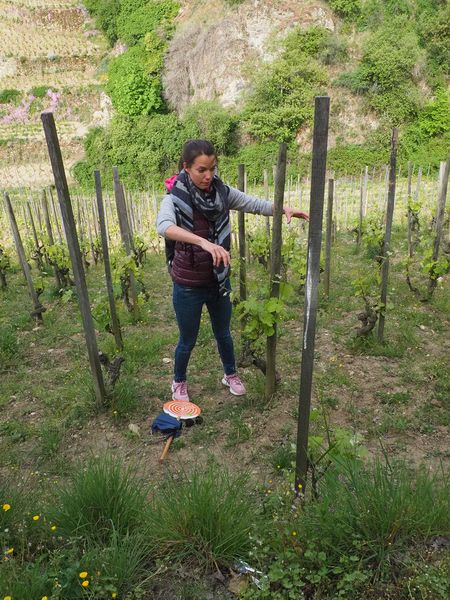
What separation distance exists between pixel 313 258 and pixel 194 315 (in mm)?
1347

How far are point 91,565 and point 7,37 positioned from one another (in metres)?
41.7

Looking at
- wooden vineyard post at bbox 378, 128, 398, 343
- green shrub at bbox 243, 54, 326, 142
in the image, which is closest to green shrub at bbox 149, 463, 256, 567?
wooden vineyard post at bbox 378, 128, 398, 343

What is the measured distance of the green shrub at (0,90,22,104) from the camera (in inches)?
1188

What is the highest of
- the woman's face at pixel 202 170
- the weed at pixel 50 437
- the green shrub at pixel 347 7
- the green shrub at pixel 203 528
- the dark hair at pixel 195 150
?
the green shrub at pixel 347 7

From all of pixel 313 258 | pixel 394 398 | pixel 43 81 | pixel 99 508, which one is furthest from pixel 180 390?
pixel 43 81

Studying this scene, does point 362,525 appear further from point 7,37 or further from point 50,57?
point 7,37

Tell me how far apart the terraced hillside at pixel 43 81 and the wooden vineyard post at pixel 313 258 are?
1143 inches

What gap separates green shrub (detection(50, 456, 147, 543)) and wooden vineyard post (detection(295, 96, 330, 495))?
738 mm

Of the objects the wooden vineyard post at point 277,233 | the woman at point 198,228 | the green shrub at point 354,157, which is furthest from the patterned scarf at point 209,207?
the green shrub at point 354,157

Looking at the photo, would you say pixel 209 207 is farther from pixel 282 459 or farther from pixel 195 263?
pixel 282 459

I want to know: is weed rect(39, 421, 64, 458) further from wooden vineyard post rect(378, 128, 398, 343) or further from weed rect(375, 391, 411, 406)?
wooden vineyard post rect(378, 128, 398, 343)

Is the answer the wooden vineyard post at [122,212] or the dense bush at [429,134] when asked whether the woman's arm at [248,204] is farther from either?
the dense bush at [429,134]

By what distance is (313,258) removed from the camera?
71.8 inches

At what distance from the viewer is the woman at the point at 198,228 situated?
2.56 m
